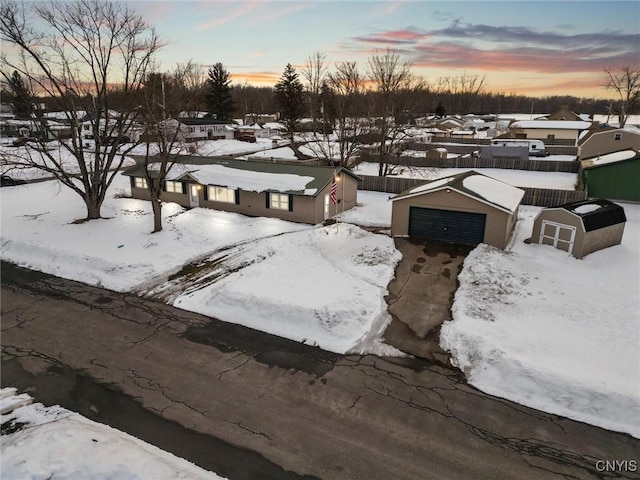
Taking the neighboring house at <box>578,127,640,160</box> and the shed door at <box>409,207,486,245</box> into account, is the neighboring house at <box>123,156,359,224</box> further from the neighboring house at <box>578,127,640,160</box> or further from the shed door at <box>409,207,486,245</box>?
the neighboring house at <box>578,127,640,160</box>

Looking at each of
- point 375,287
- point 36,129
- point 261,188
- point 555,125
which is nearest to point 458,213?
point 375,287

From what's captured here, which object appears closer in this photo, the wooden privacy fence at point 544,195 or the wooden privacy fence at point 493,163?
the wooden privacy fence at point 544,195

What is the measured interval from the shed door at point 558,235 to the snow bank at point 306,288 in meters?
7.82

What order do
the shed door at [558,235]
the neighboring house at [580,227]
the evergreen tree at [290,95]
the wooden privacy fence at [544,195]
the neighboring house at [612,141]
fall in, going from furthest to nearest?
the evergreen tree at [290,95] → the neighboring house at [612,141] → the wooden privacy fence at [544,195] → the shed door at [558,235] → the neighboring house at [580,227]

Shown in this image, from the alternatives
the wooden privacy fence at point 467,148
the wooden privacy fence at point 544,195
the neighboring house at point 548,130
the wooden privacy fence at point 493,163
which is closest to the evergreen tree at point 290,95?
the wooden privacy fence at point 467,148

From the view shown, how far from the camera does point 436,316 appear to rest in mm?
15492

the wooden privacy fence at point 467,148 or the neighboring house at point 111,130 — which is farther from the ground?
the neighboring house at point 111,130

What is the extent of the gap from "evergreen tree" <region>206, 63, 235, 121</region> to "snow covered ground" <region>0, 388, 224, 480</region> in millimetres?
82697

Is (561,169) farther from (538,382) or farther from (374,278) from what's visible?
(538,382)

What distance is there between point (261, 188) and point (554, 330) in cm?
1815

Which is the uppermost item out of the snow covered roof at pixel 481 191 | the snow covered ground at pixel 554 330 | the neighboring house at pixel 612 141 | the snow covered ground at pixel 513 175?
the neighboring house at pixel 612 141

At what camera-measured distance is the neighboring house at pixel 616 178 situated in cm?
2936

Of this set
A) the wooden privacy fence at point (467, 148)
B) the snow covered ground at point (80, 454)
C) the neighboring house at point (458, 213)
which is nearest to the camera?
the snow covered ground at point (80, 454)

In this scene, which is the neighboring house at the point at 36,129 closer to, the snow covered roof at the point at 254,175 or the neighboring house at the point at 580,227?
the snow covered roof at the point at 254,175
